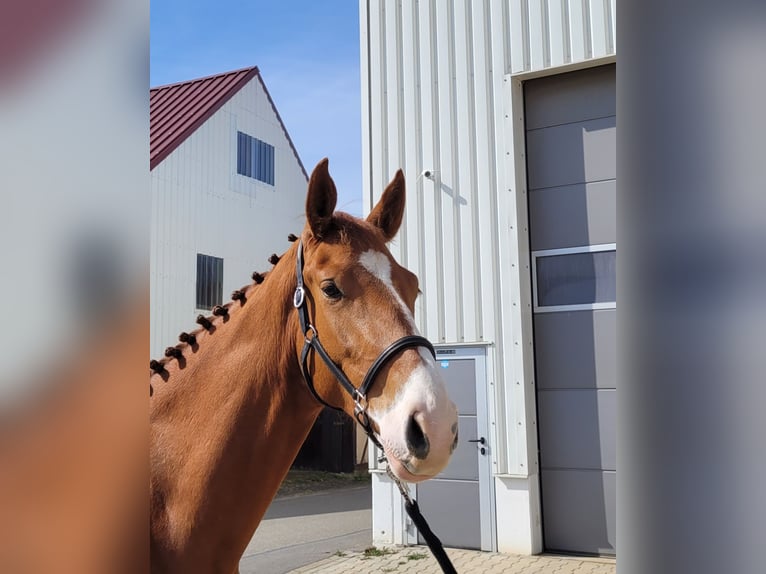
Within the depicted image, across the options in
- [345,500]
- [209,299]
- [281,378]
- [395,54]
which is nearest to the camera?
[281,378]

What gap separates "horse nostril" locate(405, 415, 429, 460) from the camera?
5.70 ft

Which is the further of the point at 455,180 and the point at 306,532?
the point at 306,532

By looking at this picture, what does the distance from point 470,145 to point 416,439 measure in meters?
→ 6.79

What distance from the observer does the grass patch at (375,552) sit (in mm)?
7645

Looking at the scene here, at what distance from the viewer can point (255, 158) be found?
17250 millimetres

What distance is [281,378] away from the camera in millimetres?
2041

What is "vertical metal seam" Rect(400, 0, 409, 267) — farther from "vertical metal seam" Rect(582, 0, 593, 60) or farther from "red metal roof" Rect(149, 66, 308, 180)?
"red metal roof" Rect(149, 66, 308, 180)

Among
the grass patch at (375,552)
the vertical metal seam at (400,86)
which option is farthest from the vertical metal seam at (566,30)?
the grass patch at (375,552)

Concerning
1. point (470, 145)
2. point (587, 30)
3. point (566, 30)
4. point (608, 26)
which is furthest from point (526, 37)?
point (470, 145)

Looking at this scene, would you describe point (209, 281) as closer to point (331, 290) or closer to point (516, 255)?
point (516, 255)
